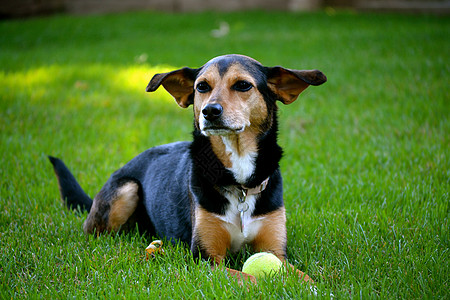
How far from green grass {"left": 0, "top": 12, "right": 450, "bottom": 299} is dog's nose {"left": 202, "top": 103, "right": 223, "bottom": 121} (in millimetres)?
1015

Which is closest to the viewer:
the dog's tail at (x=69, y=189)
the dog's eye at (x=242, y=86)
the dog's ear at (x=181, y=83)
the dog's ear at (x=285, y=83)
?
the dog's eye at (x=242, y=86)

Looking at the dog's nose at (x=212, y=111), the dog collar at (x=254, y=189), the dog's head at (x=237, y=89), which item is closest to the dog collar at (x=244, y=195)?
the dog collar at (x=254, y=189)

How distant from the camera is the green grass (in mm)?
2936

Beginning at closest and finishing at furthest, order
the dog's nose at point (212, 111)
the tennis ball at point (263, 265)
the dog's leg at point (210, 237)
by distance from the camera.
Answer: the tennis ball at point (263, 265) < the dog's nose at point (212, 111) < the dog's leg at point (210, 237)

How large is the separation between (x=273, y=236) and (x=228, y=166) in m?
0.61

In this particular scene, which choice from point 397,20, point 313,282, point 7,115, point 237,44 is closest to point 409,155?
point 313,282

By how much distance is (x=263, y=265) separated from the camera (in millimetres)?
2879

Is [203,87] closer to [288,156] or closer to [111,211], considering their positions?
[111,211]

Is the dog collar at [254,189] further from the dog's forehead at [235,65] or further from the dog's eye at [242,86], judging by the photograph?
the dog's forehead at [235,65]

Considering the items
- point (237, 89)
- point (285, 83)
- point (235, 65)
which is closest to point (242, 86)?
point (237, 89)

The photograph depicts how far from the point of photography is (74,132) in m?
6.49

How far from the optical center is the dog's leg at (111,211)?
3754 mm

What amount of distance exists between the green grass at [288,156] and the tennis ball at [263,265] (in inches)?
5.6

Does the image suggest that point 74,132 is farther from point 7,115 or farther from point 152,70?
point 152,70
